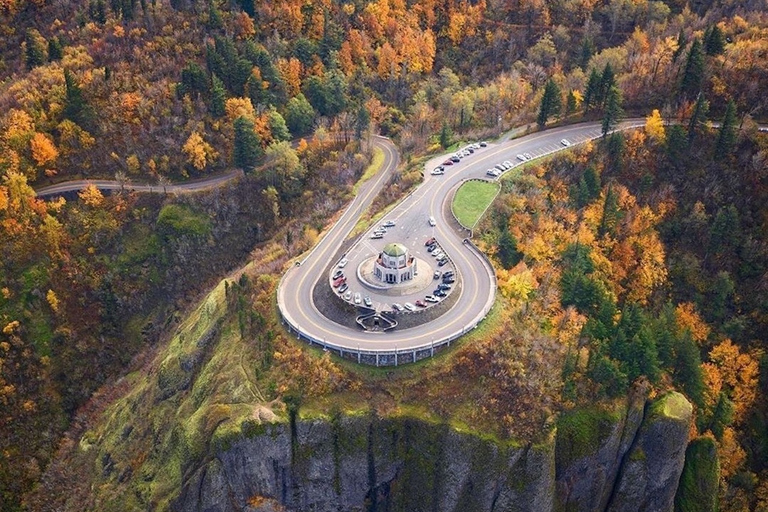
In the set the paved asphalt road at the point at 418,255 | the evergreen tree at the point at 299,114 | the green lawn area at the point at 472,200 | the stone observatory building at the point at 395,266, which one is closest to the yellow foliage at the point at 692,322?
the paved asphalt road at the point at 418,255

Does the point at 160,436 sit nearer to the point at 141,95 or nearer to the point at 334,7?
the point at 141,95

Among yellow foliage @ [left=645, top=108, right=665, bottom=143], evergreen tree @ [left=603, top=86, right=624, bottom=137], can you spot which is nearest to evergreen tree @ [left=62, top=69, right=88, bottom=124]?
evergreen tree @ [left=603, top=86, right=624, bottom=137]

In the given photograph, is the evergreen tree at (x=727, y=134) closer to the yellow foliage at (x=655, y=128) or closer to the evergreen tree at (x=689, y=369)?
the yellow foliage at (x=655, y=128)

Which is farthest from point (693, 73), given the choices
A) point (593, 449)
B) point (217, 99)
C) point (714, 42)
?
point (217, 99)

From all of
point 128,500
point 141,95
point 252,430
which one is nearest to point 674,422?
point 252,430

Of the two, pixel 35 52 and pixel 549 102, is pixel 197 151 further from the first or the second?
pixel 549 102
